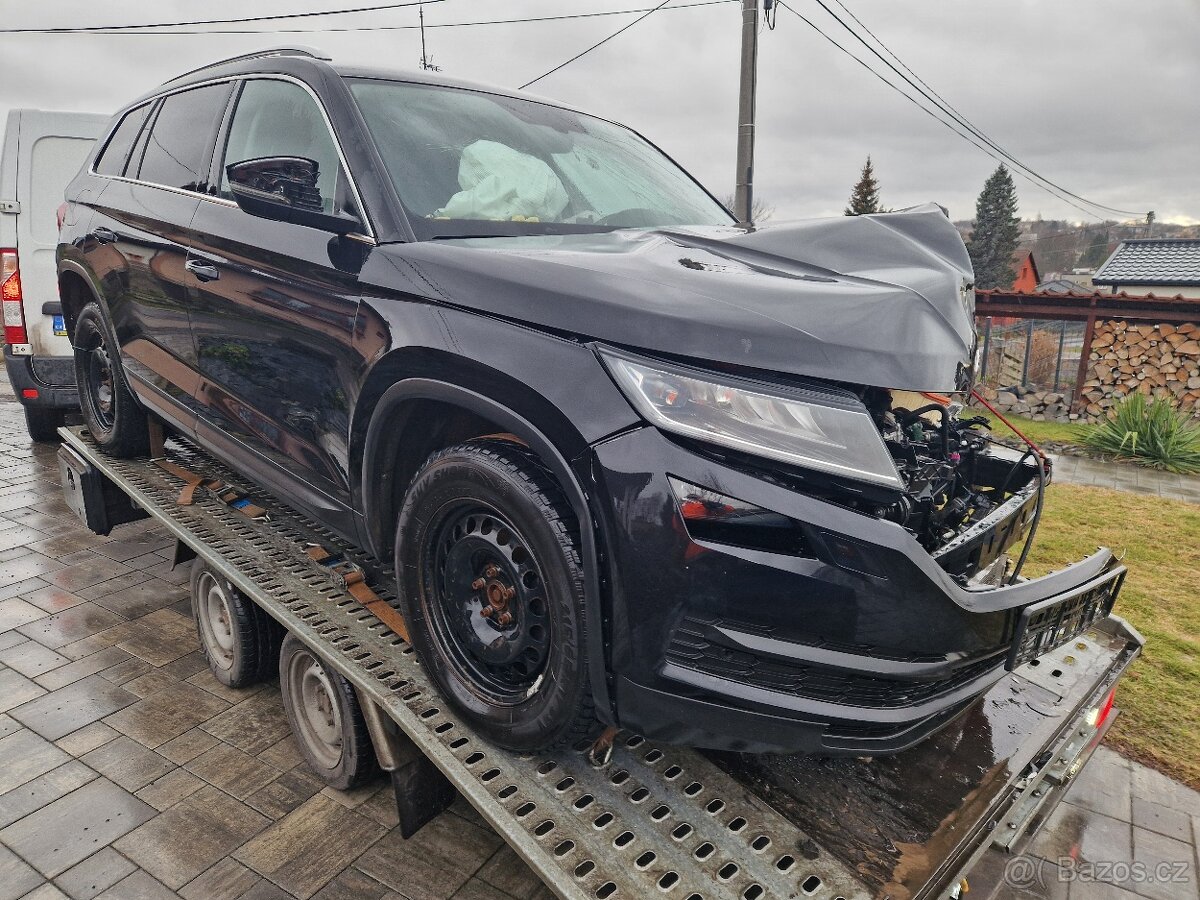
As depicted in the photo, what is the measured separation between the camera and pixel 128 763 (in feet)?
9.49

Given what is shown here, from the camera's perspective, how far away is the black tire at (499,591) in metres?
1.77

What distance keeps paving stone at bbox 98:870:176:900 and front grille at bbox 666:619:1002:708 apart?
1.74m

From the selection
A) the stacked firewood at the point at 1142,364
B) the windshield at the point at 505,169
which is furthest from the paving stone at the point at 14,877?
the stacked firewood at the point at 1142,364

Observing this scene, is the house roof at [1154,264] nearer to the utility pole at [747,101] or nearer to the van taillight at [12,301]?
the utility pole at [747,101]

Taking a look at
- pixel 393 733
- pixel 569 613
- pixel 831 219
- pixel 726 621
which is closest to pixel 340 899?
pixel 393 733

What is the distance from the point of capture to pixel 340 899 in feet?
7.59

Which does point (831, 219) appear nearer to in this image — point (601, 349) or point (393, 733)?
point (601, 349)

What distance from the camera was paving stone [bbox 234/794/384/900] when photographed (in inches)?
94.7

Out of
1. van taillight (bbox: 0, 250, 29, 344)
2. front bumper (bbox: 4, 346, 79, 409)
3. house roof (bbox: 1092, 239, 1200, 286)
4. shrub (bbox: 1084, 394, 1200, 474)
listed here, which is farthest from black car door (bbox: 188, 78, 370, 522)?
house roof (bbox: 1092, 239, 1200, 286)

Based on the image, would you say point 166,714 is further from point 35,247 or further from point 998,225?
point 998,225

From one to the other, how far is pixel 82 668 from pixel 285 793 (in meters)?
1.41

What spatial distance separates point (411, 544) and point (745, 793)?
41.5 inches

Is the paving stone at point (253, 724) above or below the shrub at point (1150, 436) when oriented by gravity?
above

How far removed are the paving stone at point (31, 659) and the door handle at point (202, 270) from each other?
6.21 ft
